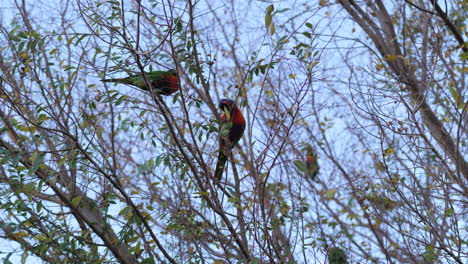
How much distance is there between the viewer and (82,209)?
4133mm

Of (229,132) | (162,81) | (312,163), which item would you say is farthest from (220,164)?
(312,163)

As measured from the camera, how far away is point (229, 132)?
3619 millimetres

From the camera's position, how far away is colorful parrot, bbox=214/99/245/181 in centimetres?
326

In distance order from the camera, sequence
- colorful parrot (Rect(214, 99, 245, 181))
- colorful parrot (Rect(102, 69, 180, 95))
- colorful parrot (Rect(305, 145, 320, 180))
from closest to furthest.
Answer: colorful parrot (Rect(214, 99, 245, 181)) < colorful parrot (Rect(102, 69, 180, 95)) < colorful parrot (Rect(305, 145, 320, 180))

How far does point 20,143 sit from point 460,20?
432cm

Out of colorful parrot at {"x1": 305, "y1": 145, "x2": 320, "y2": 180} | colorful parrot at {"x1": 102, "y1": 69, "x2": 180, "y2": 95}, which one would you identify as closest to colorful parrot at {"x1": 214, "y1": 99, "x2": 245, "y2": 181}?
colorful parrot at {"x1": 102, "y1": 69, "x2": 180, "y2": 95}

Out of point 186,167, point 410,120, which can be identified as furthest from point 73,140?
point 410,120

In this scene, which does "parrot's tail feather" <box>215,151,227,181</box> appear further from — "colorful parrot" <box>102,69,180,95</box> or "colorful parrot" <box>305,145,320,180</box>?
"colorful parrot" <box>305,145,320,180</box>

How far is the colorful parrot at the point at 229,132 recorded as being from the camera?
326 centimetres

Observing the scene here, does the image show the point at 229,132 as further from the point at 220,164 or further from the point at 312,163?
the point at 312,163

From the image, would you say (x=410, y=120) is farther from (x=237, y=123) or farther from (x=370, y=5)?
(x=370, y=5)

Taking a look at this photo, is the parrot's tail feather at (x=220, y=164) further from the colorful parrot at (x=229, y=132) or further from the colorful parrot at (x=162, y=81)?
the colorful parrot at (x=162, y=81)

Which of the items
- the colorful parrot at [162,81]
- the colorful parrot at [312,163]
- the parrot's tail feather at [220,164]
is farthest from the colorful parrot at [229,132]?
the colorful parrot at [312,163]

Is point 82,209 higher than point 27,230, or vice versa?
point 82,209
